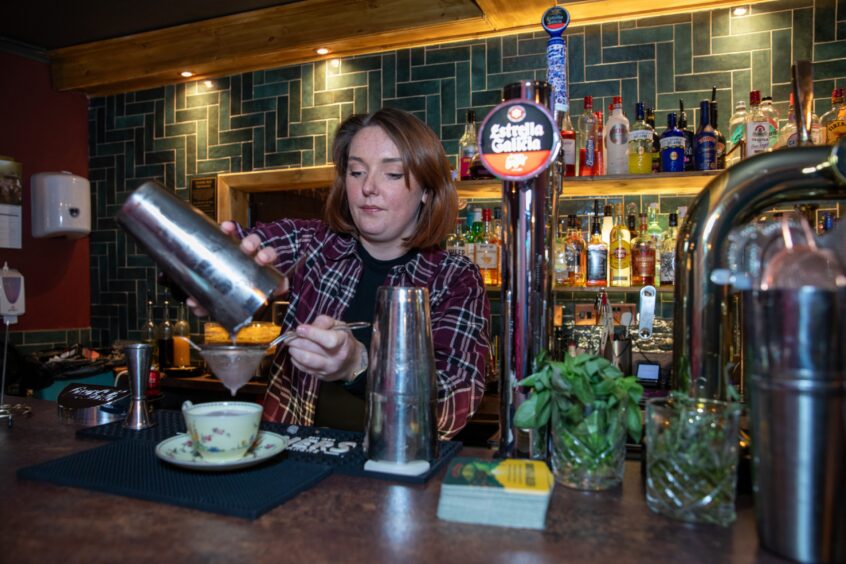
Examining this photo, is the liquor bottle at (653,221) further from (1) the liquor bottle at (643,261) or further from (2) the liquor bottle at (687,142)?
(2) the liquor bottle at (687,142)

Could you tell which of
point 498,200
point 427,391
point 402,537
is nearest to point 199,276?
point 427,391

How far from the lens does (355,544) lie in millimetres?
655

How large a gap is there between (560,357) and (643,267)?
22.4 inches

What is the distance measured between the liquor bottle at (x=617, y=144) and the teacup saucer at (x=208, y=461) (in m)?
2.20

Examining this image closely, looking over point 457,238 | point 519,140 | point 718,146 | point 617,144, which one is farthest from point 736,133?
point 519,140

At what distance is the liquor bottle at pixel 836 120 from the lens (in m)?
2.53

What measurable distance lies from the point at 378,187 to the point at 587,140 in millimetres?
1585

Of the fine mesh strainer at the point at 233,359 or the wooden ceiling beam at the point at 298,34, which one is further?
the wooden ceiling beam at the point at 298,34

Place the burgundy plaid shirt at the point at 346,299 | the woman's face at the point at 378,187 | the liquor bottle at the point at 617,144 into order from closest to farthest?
the burgundy plaid shirt at the point at 346,299, the woman's face at the point at 378,187, the liquor bottle at the point at 617,144

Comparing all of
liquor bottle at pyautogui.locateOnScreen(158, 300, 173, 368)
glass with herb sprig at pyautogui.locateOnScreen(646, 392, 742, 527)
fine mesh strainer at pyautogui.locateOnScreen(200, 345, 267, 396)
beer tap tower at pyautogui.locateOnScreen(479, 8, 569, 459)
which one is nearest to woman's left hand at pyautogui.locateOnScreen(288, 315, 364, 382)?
fine mesh strainer at pyautogui.locateOnScreen(200, 345, 267, 396)

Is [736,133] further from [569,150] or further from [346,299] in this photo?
[346,299]

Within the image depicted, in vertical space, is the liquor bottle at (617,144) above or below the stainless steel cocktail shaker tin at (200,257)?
above

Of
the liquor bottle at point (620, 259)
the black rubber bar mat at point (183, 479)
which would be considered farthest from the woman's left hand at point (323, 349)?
the liquor bottle at point (620, 259)

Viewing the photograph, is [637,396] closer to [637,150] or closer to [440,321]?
[440,321]
